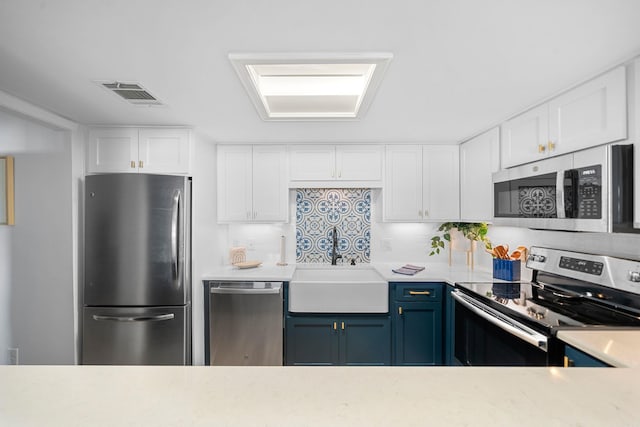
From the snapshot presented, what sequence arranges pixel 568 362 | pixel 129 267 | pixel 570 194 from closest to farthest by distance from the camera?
pixel 568 362 → pixel 570 194 → pixel 129 267

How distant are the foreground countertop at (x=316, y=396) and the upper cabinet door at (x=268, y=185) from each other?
7.64 feet

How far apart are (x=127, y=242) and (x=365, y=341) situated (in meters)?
2.11

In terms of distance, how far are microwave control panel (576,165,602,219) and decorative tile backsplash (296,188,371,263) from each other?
196 centimetres

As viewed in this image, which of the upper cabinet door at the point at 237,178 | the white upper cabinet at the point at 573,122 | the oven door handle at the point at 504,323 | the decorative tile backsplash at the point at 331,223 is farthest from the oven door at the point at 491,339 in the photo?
the upper cabinet door at the point at 237,178

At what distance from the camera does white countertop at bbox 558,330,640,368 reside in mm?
1102

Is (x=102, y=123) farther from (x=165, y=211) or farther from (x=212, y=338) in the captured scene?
(x=212, y=338)

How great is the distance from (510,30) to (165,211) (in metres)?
2.39

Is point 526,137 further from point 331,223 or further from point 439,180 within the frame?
point 331,223

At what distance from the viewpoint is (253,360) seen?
263 cm

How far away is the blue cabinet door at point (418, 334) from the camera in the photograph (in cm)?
263

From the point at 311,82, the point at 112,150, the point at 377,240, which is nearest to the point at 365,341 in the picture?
the point at 377,240

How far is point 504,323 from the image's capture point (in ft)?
5.65

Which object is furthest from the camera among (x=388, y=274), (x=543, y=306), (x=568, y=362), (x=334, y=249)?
(x=334, y=249)

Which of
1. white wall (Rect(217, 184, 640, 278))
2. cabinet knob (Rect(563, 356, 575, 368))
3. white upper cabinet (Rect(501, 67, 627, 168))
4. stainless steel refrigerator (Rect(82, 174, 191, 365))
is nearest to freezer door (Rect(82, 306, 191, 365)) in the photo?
stainless steel refrigerator (Rect(82, 174, 191, 365))
